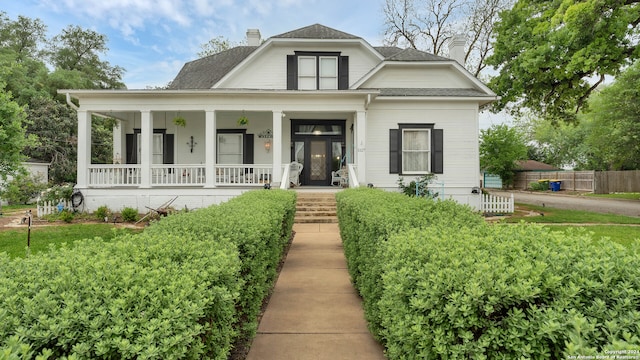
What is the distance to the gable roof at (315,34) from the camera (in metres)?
13.8

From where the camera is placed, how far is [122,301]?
1.38 meters

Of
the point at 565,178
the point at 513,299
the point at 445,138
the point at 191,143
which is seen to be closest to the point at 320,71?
the point at 445,138

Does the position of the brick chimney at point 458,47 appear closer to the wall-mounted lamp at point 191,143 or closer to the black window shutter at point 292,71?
the black window shutter at point 292,71

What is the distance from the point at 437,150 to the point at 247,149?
7847mm

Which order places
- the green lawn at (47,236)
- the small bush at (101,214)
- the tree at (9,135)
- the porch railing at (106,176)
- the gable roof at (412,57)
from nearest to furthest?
the green lawn at (47,236), the tree at (9,135), the small bush at (101,214), the porch railing at (106,176), the gable roof at (412,57)

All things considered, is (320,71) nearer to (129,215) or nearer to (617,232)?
(129,215)

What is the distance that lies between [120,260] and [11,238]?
8614 millimetres

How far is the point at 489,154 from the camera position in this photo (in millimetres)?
22906

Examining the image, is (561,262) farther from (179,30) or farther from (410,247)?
(179,30)

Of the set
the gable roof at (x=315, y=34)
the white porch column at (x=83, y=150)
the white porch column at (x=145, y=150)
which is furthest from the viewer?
the gable roof at (x=315, y=34)

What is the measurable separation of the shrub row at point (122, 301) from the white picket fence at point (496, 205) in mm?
12601

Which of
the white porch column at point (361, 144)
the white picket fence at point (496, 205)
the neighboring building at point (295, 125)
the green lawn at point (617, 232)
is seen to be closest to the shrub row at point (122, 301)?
the green lawn at point (617, 232)

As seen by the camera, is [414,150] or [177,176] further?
[414,150]

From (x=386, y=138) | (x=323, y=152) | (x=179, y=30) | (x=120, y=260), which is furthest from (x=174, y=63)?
(x=120, y=260)
